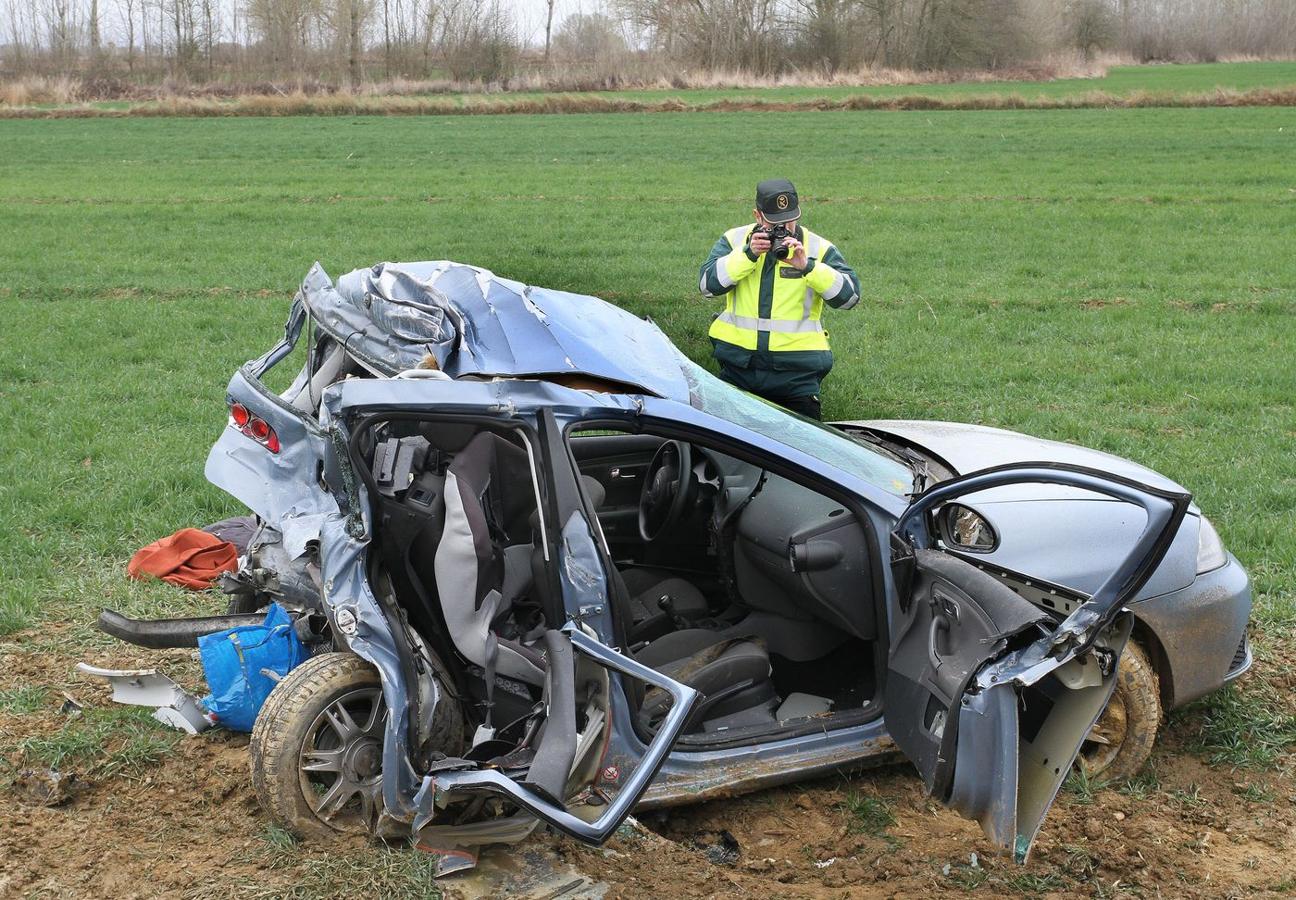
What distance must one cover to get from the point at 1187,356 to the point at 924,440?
21.5 ft

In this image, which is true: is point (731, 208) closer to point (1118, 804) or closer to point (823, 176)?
point (823, 176)

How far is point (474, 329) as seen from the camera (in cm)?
428

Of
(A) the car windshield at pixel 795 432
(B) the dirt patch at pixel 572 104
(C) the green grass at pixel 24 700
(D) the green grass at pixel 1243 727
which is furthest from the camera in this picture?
(B) the dirt patch at pixel 572 104

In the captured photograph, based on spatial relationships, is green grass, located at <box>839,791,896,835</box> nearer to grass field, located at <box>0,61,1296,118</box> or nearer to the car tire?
the car tire

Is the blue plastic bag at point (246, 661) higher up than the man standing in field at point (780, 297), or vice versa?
the man standing in field at point (780, 297)

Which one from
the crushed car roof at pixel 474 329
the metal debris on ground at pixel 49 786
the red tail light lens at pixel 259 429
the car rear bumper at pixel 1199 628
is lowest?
the metal debris on ground at pixel 49 786

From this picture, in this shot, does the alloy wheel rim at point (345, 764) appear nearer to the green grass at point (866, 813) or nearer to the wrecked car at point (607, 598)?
the wrecked car at point (607, 598)

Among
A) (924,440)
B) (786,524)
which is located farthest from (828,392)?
(786,524)

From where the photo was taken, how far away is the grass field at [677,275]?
7.49 metres

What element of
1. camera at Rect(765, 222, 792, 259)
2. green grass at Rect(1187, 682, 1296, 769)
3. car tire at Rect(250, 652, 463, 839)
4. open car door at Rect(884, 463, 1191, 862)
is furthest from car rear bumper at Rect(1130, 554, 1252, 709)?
camera at Rect(765, 222, 792, 259)

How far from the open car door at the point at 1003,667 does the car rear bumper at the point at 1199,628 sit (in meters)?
0.86

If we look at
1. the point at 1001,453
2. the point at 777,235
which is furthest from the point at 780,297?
the point at 1001,453

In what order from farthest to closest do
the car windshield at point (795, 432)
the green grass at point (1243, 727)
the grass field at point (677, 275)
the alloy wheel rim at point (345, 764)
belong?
the grass field at point (677, 275)
the green grass at point (1243, 727)
the car windshield at point (795, 432)
the alloy wheel rim at point (345, 764)

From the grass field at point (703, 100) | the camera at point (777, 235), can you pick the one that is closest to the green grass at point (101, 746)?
the camera at point (777, 235)
